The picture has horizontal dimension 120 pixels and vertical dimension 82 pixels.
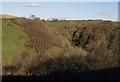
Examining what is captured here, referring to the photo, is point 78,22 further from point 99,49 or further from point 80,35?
point 99,49

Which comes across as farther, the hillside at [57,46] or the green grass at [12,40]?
the green grass at [12,40]

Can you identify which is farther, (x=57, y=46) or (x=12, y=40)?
(x=57, y=46)

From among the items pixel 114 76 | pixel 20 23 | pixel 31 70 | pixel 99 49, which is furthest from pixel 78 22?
pixel 114 76

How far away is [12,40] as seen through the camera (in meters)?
26.8

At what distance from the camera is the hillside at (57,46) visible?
16.5m

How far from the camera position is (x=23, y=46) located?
26375 mm

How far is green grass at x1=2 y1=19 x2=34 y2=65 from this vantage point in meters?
22.9

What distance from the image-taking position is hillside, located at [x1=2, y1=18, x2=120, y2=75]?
16.5 metres

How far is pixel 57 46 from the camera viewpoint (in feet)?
89.3

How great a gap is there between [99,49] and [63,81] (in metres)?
8.02

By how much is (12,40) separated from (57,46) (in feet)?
13.1

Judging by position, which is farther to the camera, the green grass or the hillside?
the green grass

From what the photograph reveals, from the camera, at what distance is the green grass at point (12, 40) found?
2286 centimetres

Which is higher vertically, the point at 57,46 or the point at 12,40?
the point at 12,40
